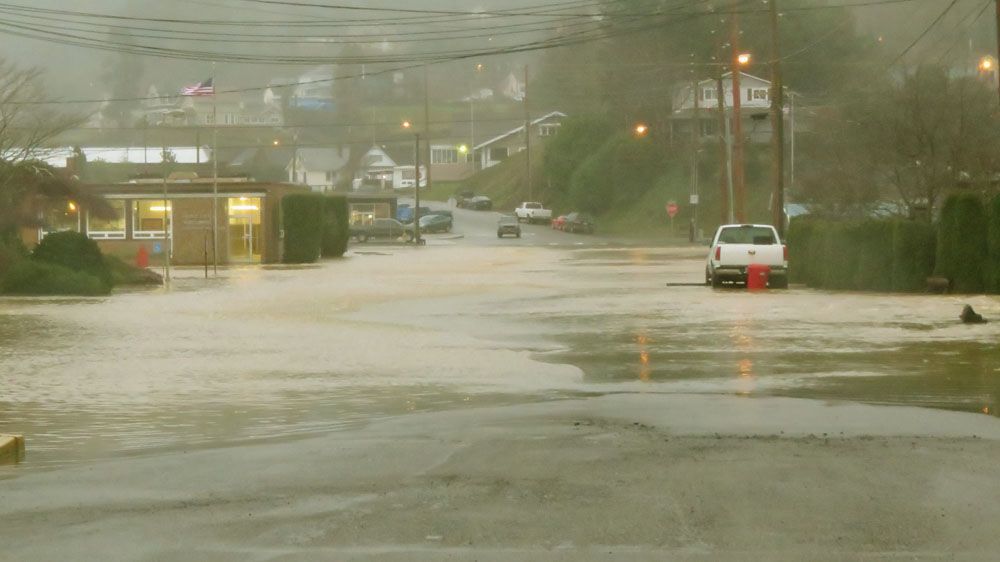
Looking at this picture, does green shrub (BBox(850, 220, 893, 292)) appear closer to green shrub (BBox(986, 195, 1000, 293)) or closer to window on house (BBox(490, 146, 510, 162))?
green shrub (BBox(986, 195, 1000, 293))

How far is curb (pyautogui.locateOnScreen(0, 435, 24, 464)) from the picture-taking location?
11.6 metres

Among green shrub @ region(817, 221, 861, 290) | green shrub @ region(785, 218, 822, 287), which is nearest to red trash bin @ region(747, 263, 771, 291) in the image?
green shrub @ region(817, 221, 861, 290)

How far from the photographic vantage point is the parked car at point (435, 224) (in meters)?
109

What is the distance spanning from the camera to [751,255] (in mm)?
38000

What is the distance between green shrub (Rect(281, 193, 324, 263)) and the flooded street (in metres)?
36.5

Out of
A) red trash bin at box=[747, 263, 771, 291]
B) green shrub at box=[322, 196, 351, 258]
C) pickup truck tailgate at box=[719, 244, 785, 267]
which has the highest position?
green shrub at box=[322, 196, 351, 258]

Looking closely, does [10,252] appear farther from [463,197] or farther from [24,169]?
[463,197]

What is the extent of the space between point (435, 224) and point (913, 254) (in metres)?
75.2

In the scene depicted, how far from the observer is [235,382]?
17.6 m

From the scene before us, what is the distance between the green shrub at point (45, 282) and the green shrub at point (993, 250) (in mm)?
23516

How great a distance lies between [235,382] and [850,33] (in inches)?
4004

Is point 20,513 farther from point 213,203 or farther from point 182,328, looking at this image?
point 213,203

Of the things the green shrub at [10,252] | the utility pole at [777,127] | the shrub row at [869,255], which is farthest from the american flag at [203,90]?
the shrub row at [869,255]

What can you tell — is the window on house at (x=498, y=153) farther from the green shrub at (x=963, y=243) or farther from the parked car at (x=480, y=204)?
A: the green shrub at (x=963, y=243)
